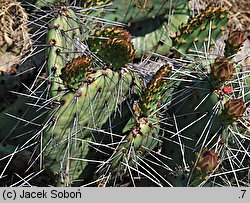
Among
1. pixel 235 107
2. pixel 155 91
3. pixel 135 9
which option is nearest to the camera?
pixel 235 107

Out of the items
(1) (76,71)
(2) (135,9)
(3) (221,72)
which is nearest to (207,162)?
(3) (221,72)

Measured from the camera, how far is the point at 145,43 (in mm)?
3273

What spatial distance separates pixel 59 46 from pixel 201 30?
786mm

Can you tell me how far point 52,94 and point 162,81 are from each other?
464 millimetres

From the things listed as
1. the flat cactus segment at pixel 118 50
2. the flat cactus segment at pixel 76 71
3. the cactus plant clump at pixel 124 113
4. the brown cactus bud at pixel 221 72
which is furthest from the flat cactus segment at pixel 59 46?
the brown cactus bud at pixel 221 72

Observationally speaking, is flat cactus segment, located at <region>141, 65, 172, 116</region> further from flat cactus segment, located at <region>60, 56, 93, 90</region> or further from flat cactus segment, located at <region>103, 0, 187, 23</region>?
flat cactus segment, located at <region>103, 0, 187, 23</region>

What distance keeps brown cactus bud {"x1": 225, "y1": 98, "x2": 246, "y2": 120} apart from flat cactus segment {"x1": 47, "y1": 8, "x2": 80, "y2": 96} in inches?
27.1

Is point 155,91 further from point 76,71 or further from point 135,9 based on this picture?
point 135,9

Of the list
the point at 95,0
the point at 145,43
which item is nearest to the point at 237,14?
the point at 145,43

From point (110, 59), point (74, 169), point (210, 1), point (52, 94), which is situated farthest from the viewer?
point (210, 1)

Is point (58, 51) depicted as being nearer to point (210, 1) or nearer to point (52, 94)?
point (52, 94)

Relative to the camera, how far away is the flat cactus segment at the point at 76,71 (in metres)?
2.20

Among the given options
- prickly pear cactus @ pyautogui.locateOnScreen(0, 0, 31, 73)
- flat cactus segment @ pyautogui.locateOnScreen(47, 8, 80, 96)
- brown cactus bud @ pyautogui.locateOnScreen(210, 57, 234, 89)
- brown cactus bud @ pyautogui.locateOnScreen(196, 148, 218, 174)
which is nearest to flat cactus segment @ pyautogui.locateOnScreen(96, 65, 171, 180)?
brown cactus bud @ pyautogui.locateOnScreen(210, 57, 234, 89)

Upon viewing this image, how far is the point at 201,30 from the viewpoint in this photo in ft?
9.43
